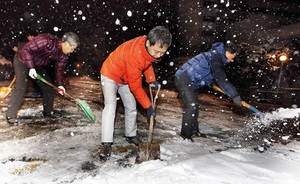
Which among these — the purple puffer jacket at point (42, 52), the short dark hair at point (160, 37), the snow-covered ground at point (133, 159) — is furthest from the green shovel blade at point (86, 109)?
the short dark hair at point (160, 37)

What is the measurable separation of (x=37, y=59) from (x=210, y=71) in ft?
9.70

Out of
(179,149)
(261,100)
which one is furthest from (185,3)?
(179,149)

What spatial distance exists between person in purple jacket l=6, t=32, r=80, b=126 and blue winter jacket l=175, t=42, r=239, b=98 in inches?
72.9

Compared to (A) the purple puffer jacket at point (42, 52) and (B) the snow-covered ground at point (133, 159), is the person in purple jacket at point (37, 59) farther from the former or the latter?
(B) the snow-covered ground at point (133, 159)

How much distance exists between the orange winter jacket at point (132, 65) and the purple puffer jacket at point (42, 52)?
1437 millimetres

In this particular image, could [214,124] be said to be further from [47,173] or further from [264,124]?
[47,173]

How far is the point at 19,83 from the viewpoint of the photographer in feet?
14.5

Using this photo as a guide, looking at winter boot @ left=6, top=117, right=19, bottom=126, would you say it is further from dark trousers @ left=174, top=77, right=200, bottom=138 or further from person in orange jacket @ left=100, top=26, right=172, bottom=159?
dark trousers @ left=174, top=77, right=200, bottom=138

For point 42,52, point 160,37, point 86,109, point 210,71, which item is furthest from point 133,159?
point 42,52

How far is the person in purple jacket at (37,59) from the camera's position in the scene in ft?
13.1

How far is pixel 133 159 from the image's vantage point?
3.00m

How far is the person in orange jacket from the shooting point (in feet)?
9.05

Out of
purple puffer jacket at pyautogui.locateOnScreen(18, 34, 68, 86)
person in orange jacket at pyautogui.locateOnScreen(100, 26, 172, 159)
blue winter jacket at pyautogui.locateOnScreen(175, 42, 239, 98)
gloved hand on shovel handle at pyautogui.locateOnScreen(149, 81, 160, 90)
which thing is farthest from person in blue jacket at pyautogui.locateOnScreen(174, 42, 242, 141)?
purple puffer jacket at pyautogui.locateOnScreen(18, 34, 68, 86)

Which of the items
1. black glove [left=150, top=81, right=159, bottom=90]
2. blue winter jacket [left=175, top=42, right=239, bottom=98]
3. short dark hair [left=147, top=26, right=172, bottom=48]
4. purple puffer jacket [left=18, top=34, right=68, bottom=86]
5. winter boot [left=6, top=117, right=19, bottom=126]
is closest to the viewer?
short dark hair [left=147, top=26, right=172, bottom=48]
